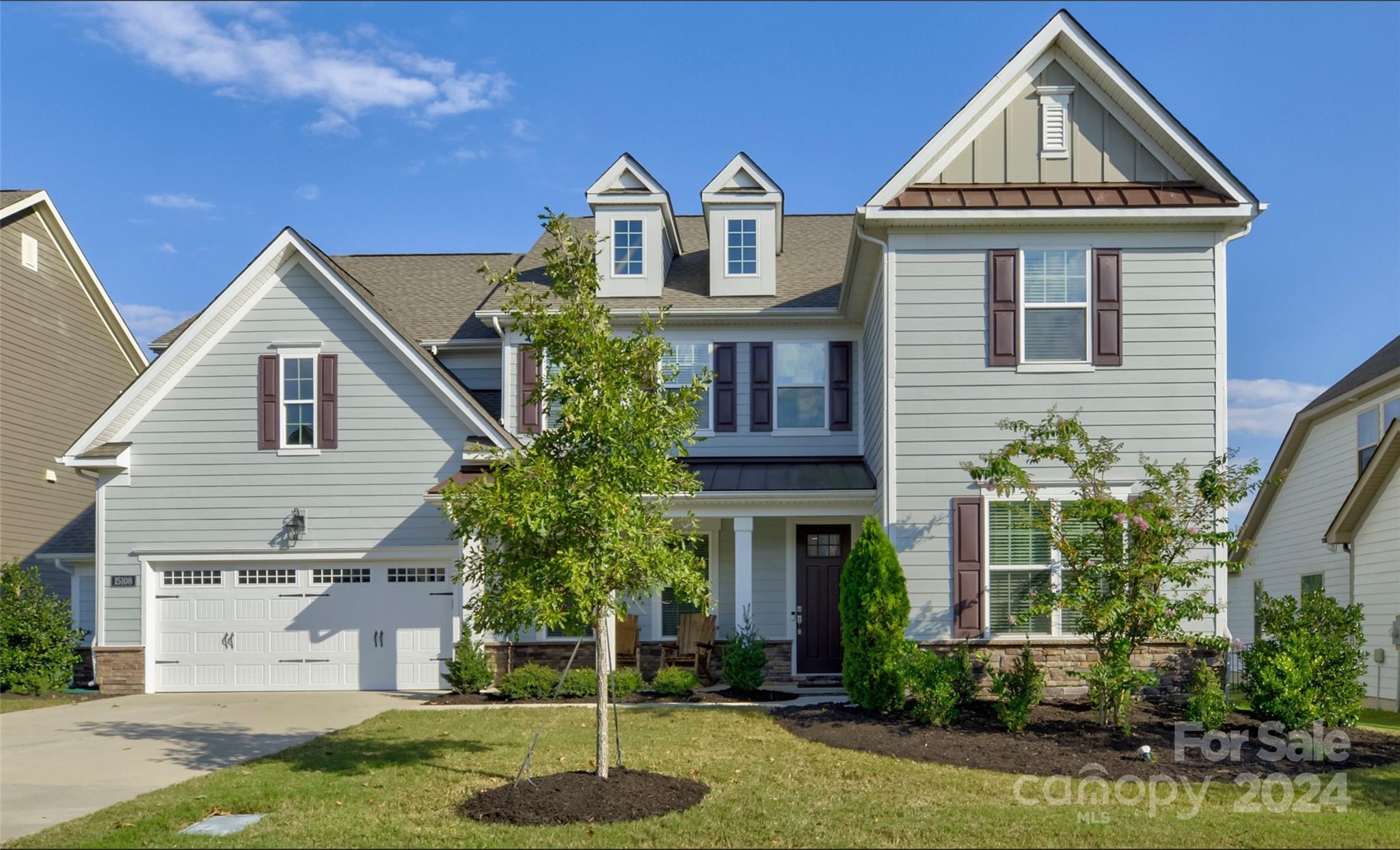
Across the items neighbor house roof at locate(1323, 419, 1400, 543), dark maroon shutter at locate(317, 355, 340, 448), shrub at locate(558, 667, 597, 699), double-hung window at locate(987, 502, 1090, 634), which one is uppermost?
dark maroon shutter at locate(317, 355, 340, 448)

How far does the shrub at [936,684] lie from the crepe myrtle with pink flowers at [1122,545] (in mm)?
1123

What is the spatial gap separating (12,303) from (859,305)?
1490 cm

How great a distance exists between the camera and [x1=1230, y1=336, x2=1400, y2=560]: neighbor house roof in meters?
18.7

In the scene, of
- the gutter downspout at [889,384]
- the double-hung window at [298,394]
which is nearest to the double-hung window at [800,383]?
the gutter downspout at [889,384]

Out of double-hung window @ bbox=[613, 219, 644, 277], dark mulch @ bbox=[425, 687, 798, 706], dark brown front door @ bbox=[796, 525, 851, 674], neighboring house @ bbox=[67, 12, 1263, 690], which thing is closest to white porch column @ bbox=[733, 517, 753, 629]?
neighboring house @ bbox=[67, 12, 1263, 690]

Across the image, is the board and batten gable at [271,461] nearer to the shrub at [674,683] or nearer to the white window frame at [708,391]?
the white window frame at [708,391]

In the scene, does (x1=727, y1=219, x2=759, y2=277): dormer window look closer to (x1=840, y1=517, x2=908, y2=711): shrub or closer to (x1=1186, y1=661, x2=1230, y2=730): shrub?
(x1=840, y1=517, x2=908, y2=711): shrub

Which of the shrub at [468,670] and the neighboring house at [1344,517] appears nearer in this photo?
the shrub at [468,670]

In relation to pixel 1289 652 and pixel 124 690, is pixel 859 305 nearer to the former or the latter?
pixel 1289 652

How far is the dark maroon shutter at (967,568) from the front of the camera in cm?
1398

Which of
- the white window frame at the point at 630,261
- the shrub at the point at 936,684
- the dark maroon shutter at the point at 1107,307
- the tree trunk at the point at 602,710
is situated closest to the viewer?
the tree trunk at the point at 602,710

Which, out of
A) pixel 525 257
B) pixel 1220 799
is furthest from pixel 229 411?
pixel 1220 799

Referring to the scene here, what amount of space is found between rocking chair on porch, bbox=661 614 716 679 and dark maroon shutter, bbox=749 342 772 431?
3214 millimetres

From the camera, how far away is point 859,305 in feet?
58.5
